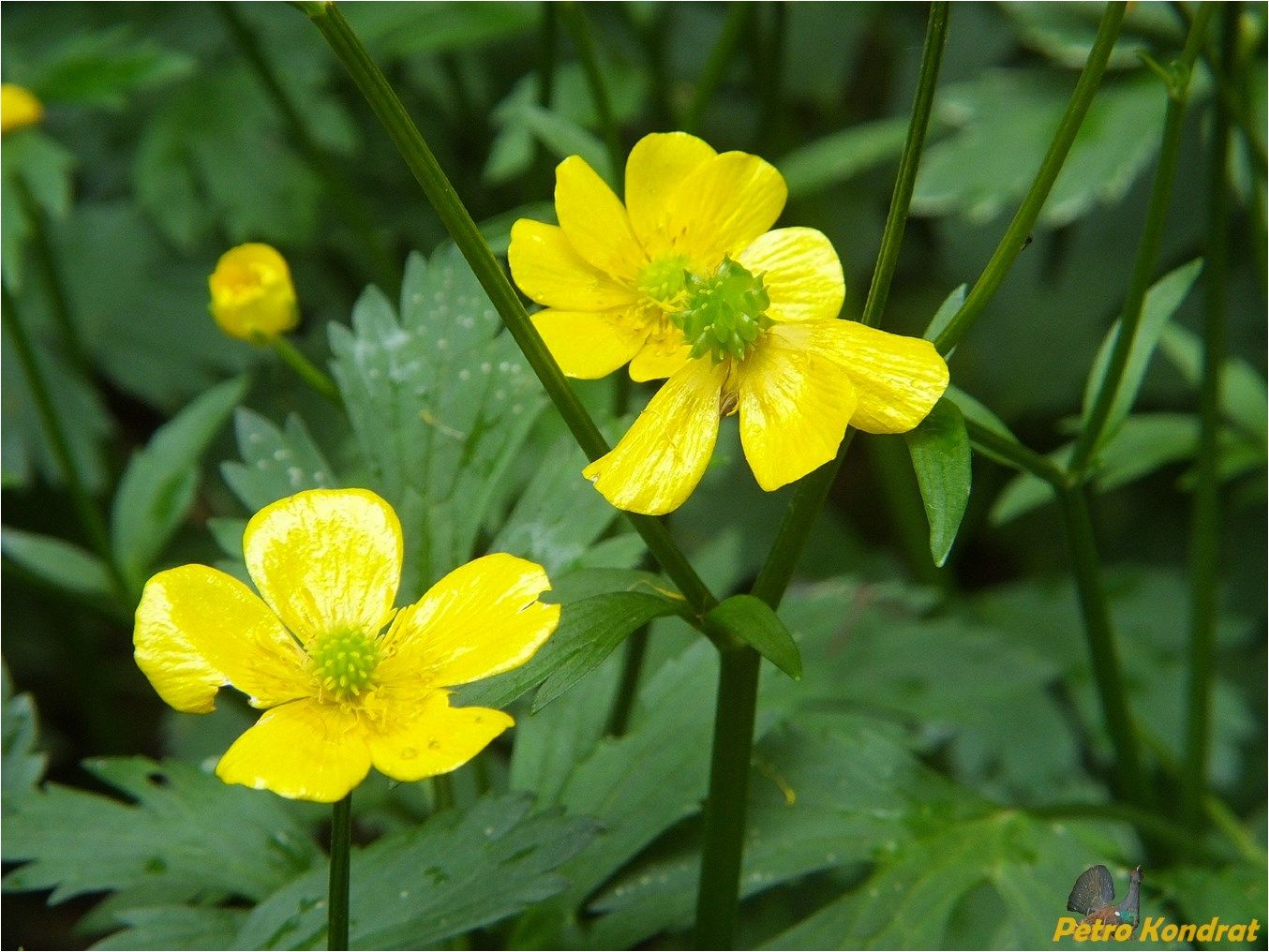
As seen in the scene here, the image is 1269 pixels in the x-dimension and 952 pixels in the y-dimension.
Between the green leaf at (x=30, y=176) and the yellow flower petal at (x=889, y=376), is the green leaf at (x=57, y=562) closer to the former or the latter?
the green leaf at (x=30, y=176)

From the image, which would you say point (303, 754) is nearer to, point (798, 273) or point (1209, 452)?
point (798, 273)

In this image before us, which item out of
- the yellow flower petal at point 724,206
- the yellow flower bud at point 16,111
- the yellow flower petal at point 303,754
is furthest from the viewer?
the yellow flower bud at point 16,111

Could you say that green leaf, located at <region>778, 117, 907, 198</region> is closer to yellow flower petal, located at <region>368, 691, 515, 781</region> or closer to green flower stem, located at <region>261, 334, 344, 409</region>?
green flower stem, located at <region>261, 334, 344, 409</region>

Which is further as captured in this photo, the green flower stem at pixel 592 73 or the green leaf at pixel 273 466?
the green flower stem at pixel 592 73

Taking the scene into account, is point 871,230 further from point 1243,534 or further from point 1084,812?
point 1084,812

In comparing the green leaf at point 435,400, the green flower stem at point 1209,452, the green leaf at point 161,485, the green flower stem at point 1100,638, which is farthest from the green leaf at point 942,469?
the green leaf at point 161,485

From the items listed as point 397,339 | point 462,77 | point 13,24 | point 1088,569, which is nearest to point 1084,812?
point 1088,569

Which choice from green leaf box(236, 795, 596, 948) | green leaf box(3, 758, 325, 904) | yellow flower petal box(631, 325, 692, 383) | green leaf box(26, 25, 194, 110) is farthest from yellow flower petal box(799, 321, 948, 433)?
green leaf box(26, 25, 194, 110)

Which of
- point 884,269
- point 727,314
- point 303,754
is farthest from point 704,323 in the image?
point 303,754
